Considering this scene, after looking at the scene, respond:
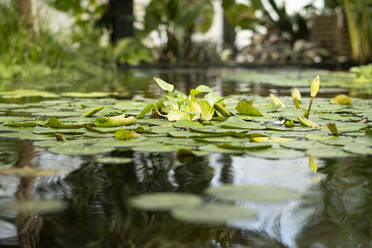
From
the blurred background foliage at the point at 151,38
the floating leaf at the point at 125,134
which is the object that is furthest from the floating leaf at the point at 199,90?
the blurred background foliage at the point at 151,38

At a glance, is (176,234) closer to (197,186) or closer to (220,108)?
(197,186)

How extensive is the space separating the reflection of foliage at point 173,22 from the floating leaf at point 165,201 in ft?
19.4

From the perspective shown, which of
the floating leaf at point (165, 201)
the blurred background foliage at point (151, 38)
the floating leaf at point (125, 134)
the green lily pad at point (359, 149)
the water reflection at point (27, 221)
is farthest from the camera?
the blurred background foliage at point (151, 38)

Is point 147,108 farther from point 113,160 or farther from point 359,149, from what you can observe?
point 359,149

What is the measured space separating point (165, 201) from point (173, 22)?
6430 millimetres

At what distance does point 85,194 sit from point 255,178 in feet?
0.92

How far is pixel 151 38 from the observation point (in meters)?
7.88

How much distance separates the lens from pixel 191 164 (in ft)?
2.97

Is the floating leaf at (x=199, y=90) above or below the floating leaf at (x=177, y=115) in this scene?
above

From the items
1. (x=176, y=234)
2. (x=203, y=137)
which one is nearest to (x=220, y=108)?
(x=203, y=137)

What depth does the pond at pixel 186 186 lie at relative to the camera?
0.54 metres

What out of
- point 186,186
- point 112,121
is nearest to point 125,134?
point 112,121

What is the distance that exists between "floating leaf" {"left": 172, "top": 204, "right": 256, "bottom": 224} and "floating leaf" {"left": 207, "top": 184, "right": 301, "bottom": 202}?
48 millimetres

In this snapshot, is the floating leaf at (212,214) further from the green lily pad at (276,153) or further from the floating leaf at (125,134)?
the floating leaf at (125,134)
